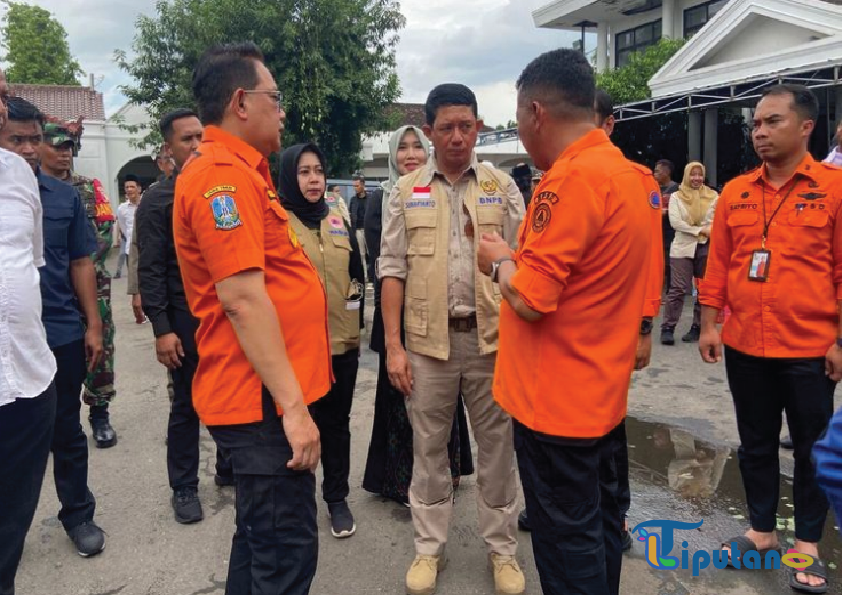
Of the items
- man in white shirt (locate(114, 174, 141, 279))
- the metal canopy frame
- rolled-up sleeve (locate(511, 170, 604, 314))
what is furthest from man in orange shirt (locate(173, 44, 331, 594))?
man in white shirt (locate(114, 174, 141, 279))

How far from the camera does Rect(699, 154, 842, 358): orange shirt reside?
2590 millimetres

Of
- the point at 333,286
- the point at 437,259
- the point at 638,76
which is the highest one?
the point at 638,76

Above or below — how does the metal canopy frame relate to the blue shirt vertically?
above

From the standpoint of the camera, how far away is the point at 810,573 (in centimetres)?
260

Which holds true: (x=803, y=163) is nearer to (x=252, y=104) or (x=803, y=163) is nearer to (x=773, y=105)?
(x=773, y=105)

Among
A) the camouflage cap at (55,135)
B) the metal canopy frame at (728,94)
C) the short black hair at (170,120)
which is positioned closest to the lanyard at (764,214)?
the short black hair at (170,120)

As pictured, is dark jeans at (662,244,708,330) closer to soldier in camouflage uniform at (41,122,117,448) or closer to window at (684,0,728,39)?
soldier in camouflage uniform at (41,122,117,448)

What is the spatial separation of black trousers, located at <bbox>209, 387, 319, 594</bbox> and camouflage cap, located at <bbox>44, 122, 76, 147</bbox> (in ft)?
8.68

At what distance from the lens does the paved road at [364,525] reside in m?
2.70

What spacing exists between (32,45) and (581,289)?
31.7 m

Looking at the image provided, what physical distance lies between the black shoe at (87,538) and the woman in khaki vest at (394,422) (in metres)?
1.30

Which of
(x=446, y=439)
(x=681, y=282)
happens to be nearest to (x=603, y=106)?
(x=446, y=439)

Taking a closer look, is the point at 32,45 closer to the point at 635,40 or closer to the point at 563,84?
the point at 635,40

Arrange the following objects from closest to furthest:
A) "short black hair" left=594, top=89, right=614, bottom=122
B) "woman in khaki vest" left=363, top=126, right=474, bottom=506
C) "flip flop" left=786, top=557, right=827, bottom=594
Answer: "flip flop" left=786, top=557, right=827, bottom=594 < "short black hair" left=594, top=89, right=614, bottom=122 < "woman in khaki vest" left=363, top=126, right=474, bottom=506
